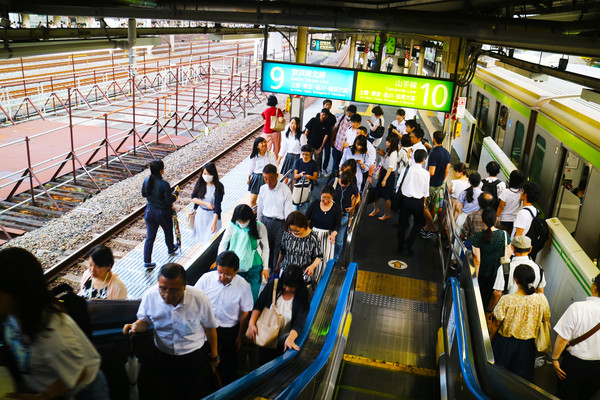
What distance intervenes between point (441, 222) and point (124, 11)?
17.6ft

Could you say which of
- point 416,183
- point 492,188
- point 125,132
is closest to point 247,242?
point 416,183

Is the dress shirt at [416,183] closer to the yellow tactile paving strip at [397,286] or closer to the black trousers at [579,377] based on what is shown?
the yellow tactile paving strip at [397,286]

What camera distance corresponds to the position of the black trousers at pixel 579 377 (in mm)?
4785

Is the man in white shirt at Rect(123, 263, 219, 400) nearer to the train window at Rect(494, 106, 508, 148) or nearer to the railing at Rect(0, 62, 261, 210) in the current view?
the railing at Rect(0, 62, 261, 210)

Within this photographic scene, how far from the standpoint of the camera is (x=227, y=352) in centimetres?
470

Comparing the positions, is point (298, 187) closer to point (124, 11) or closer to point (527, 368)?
point (124, 11)

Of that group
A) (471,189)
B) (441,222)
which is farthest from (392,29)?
(441,222)

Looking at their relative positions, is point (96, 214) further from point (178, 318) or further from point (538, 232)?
point (538, 232)

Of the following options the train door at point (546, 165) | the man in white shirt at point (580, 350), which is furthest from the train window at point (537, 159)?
the man in white shirt at point (580, 350)

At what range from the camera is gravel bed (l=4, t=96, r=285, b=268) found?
9.97 m

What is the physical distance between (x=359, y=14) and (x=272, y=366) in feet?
17.3

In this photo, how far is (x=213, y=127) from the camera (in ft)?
71.7

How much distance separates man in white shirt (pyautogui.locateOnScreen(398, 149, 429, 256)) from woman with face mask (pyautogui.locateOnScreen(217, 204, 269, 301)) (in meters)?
2.83

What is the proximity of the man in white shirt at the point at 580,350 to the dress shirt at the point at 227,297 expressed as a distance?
2.59 meters
